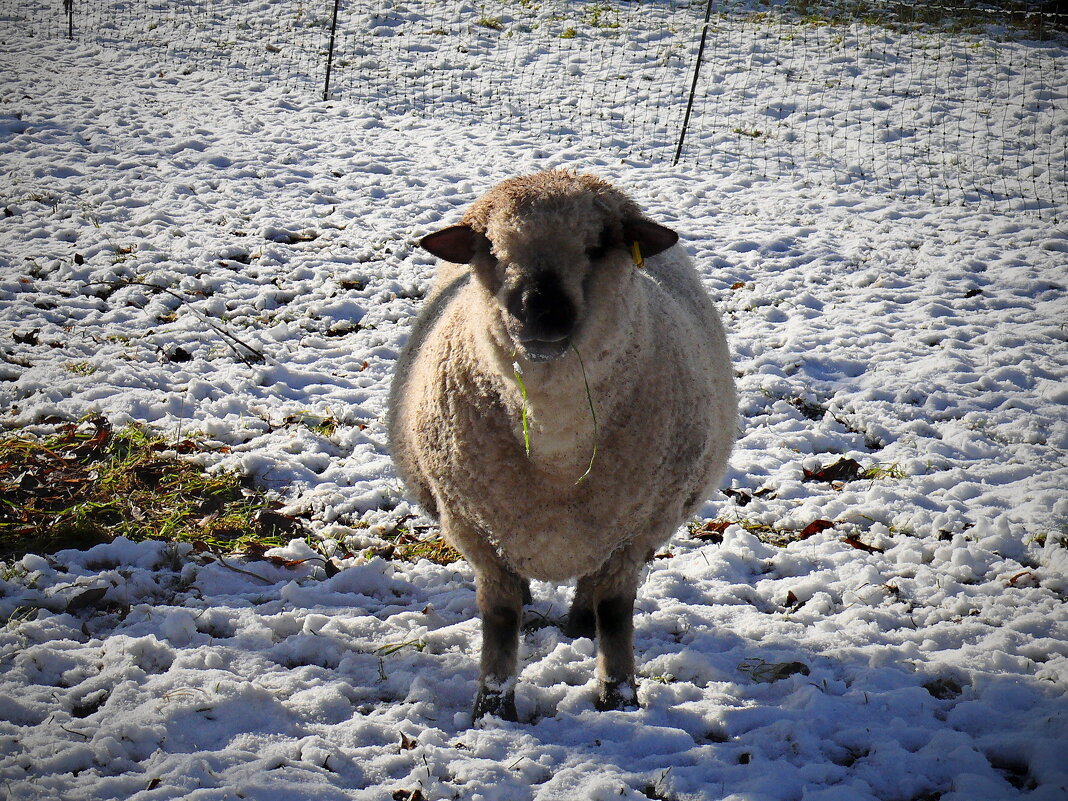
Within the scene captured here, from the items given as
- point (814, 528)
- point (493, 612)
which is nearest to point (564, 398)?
point (493, 612)

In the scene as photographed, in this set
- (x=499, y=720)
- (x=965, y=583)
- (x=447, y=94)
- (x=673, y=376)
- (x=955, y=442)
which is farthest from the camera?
(x=447, y=94)

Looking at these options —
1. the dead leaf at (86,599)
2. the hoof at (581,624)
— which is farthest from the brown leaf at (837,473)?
the dead leaf at (86,599)

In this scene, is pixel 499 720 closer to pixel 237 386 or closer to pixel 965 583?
pixel 965 583

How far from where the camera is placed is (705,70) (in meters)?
11.0

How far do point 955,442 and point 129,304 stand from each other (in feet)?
18.8

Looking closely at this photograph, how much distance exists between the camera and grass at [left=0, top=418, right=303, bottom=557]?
331 centimetres

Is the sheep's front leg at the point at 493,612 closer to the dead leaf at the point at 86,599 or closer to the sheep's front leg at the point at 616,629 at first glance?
the sheep's front leg at the point at 616,629

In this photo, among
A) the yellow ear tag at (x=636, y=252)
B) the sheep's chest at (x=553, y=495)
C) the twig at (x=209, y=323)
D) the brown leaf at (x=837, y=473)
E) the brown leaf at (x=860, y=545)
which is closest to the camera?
the yellow ear tag at (x=636, y=252)

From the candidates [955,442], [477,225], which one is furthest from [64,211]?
[955,442]

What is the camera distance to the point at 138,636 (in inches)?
108

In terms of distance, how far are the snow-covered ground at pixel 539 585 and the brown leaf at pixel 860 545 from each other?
0.02m

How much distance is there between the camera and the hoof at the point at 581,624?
307cm

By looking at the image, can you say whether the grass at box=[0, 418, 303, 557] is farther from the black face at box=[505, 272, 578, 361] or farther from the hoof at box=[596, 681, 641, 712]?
the black face at box=[505, 272, 578, 361]

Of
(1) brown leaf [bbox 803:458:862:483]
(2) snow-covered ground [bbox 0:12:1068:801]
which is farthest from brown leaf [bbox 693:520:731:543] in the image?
(1) brown leaf [bbox 803:458:862:483]
